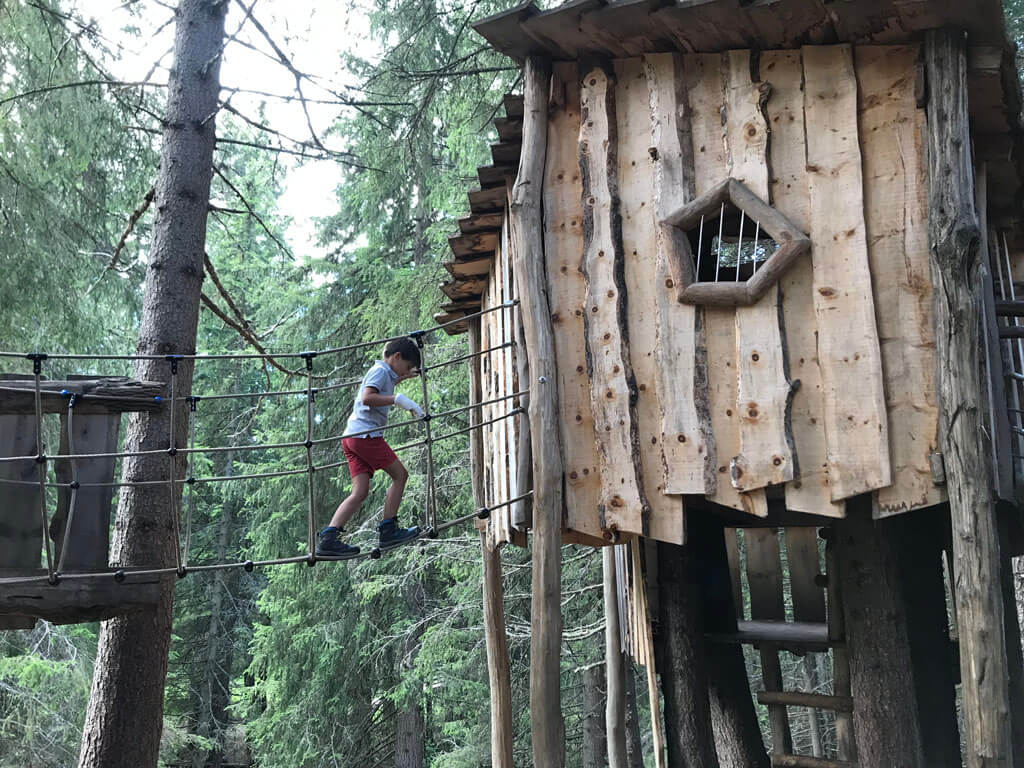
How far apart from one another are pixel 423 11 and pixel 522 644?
308 inches

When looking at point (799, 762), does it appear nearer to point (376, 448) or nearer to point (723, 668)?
point (723, 668)

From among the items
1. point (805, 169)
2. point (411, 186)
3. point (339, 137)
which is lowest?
point (805, 169)

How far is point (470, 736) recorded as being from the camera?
12508 millimetres

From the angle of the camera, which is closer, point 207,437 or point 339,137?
point 339,137

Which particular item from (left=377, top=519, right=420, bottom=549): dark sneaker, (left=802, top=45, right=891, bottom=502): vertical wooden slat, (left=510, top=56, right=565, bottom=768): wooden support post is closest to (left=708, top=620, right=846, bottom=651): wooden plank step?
(left=510, top=56, right=565, bottom=768): wooden support post

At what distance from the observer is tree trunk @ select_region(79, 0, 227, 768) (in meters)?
6.11

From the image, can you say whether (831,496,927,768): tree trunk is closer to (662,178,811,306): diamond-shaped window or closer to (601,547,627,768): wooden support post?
(662,178,811,306): diamond-shaped window

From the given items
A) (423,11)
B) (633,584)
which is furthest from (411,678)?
(423,11)

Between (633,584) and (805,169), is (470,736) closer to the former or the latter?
(633,584)

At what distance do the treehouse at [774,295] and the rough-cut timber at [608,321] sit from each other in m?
0.01

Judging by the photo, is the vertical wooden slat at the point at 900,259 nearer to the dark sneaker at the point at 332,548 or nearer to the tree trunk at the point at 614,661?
the dark sneaker at the point at 332,548

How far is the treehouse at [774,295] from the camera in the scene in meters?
4.23

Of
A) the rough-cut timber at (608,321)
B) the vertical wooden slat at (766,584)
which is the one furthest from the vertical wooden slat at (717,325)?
the vertical wooden slat at (766,584)

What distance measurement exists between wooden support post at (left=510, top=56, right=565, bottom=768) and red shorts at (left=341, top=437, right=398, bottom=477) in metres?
1.03
